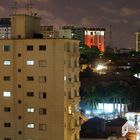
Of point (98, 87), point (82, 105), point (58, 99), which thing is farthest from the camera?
point (98, 87)

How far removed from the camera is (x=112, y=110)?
30.5 m

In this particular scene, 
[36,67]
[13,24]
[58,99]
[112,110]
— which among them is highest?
[13,24]

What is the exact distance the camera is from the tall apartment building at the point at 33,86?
13164mm

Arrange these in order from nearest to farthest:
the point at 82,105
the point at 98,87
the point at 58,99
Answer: the point at 58,99
the point at 82,105
the point at 98,87

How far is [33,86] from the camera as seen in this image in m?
13.3

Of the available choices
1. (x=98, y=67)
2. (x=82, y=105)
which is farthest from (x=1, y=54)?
(x=98, y=67)

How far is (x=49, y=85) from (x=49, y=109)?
0.71 meters

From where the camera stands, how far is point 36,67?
43.5ft

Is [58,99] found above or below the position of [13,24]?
below

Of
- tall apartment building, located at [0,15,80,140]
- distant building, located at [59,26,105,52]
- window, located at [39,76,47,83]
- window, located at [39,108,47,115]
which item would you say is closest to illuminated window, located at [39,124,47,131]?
tall apartment building, located at [0,15,80,140]

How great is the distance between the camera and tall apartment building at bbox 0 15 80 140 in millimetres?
13164

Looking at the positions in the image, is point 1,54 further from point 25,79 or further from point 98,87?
point 98,87

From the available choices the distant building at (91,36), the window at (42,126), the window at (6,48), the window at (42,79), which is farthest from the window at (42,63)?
the distant building at (91,36)

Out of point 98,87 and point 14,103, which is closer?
point 14,103
